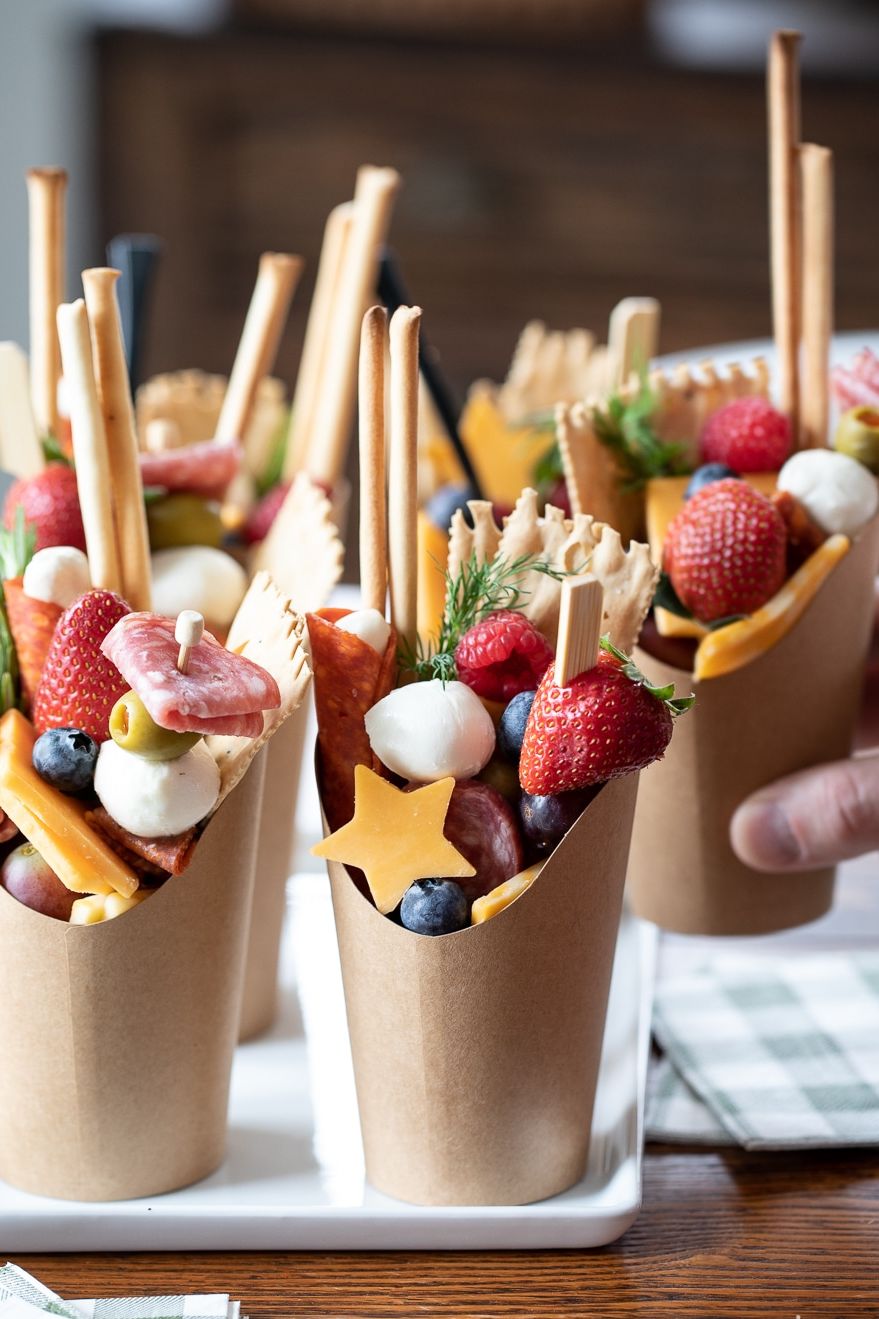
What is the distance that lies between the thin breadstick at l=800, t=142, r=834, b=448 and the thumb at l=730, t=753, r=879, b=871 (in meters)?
0.25

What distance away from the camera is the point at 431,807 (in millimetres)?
712

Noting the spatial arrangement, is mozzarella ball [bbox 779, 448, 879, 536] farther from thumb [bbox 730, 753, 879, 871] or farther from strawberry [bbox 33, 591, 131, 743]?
strawberry [bbox 33, 591, 131, 743]

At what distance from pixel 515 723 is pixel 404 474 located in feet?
0.45

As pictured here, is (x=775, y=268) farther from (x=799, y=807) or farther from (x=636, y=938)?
(x=636, y=938)

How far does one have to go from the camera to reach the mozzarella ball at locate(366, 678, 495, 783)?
725 mm

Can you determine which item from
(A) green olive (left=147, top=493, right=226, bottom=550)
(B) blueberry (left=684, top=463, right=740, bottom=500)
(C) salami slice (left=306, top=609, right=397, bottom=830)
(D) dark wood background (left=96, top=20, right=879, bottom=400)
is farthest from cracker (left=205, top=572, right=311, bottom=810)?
(D) dark wood background (left=96, top=20, right=879, bottom=400)

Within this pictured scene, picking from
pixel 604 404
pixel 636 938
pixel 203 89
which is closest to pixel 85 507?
pixel 604 404

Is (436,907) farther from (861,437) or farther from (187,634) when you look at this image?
(861,437)

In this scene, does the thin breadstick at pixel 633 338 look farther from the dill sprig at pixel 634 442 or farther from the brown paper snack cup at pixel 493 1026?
the brown paper snack cup at pixel 493 1026

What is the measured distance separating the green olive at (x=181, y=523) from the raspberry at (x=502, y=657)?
304mm

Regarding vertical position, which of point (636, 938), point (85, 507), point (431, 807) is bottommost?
point (636, 938)

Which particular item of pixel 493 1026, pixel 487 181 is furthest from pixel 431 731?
pixel 487 181

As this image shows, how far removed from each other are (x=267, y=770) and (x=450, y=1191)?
1.07 ft

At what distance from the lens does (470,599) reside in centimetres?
79
